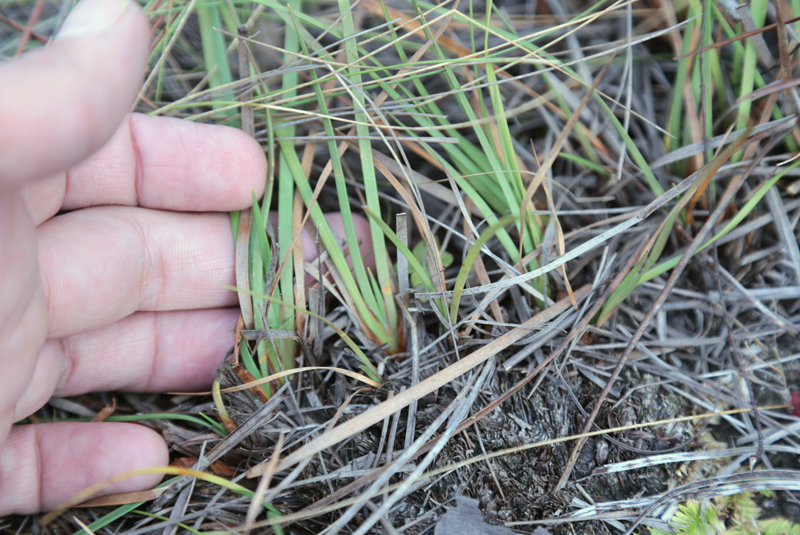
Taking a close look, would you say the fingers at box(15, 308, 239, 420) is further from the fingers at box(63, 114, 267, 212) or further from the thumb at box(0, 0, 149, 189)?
the thumb at box(0, 0, 149, 189)

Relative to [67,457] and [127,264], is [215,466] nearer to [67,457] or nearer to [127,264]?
[67,457]

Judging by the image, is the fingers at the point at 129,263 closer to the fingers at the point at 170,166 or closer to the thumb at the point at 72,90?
the fingers at the point at 170,166

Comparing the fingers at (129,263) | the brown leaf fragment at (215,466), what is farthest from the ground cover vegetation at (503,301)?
the fingers at (129,263)

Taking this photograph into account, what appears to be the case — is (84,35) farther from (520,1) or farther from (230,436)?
(520,1)

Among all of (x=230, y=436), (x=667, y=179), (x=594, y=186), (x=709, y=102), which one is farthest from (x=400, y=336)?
(x=709, y=102)

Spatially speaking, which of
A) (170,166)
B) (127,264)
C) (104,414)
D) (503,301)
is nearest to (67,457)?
(104,414)
